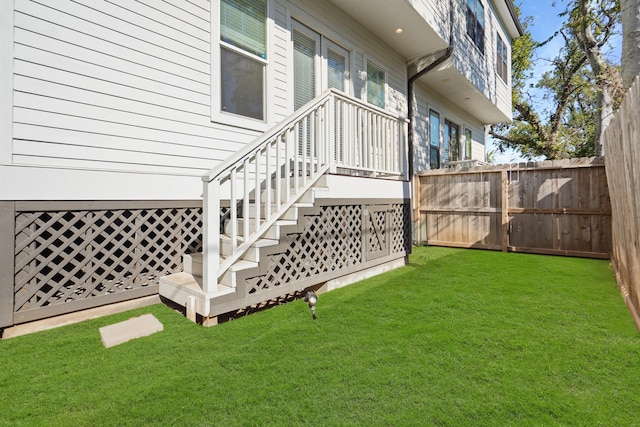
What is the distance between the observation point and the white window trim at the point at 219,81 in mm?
3785

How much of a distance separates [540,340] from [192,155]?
3.85 m

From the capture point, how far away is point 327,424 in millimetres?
1562

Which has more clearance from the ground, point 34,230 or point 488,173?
point 488,173

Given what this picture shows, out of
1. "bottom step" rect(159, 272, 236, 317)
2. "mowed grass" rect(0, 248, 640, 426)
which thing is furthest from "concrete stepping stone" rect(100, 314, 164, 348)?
"bottom step" rect(159, 272, 236, 317)

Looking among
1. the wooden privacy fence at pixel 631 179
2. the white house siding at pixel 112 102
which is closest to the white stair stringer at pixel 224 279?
the white house siding at pixel 112 102

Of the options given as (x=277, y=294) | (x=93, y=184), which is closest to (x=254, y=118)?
(x=93, y=184)

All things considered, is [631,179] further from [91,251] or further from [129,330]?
[91,251]

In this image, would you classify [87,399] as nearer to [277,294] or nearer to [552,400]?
[277,294]

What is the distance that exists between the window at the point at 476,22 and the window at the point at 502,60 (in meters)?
1.67

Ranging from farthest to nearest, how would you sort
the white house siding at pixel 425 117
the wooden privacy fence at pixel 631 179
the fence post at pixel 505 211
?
the white house siding at pixel 425 117 < the fence post at pixel 505 211 < the wooden privacy fence at pixel 631 179

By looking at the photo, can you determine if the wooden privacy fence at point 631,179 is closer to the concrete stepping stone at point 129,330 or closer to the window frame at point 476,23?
the concrete stepping stone at point 129,330

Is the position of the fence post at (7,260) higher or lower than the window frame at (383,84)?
lower

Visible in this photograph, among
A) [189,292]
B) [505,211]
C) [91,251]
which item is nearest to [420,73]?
[505,211]

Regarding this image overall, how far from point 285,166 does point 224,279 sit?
1.32 m
